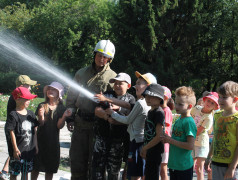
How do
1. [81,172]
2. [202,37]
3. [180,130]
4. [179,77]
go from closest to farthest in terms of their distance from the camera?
1. [180,130]
2. [81,172]
3. [179,77]
4. [202,37]

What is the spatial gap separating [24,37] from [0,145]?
3068 centimetres

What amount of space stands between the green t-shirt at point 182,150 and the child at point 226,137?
0.32 meters

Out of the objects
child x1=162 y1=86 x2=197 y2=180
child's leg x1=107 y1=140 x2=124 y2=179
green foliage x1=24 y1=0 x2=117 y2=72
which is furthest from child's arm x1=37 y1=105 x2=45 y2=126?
green foliage x1=24 y1=0 x2=117 y2=72

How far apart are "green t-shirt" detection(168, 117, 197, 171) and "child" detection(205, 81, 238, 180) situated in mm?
316

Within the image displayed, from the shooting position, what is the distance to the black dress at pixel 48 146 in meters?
4.84

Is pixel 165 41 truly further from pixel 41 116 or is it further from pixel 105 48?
pixel 41 116

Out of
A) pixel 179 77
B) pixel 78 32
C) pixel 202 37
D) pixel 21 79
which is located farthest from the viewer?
pixel 78 32

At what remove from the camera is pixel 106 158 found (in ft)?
14.4

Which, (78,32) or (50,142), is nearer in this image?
(50,142)

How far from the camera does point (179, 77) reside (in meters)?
25.3

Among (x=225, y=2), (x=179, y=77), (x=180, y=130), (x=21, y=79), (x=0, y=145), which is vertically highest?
(x=225, y=2)

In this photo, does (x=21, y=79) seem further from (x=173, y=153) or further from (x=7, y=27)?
(x=7, y=27)

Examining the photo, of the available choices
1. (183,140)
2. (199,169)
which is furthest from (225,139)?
(199,169)

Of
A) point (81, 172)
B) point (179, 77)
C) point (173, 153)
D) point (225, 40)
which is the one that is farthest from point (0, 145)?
point (225, 40)
